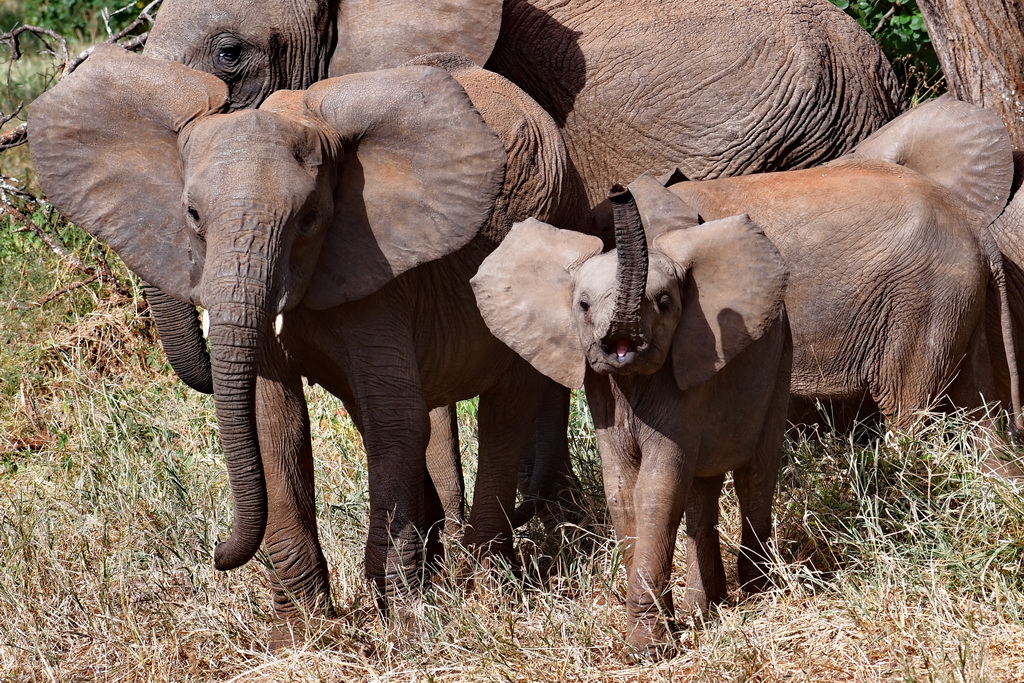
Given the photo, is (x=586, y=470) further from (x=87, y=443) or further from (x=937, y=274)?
(x=87, y=443)

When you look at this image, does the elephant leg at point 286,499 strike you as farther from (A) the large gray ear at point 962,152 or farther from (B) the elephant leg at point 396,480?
(A) the large gray ear at point 962,152

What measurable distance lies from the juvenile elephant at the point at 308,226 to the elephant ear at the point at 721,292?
0.64 meters

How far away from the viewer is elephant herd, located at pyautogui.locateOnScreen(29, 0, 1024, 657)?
3.68 metres

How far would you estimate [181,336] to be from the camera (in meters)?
4.96

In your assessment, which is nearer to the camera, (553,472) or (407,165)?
(407,165)

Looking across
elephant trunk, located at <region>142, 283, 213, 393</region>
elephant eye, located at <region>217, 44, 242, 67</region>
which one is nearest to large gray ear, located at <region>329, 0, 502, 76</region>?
elephant eye, located at <region>217, 44, 242, 67</region>

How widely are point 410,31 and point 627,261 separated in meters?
2.23

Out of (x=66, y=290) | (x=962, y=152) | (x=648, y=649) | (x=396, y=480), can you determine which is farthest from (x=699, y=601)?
(x=66, y=290)

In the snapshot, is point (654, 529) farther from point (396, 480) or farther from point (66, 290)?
point (66, 290)

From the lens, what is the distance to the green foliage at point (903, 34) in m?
7.08

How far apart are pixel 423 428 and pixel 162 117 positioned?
42.3 inches

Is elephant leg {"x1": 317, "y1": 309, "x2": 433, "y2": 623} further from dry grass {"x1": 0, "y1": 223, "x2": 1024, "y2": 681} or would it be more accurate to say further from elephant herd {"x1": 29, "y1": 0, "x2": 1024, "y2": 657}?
dry grass {"x1": 0, "y1": 223, "x2": 1024, "y2": 681}

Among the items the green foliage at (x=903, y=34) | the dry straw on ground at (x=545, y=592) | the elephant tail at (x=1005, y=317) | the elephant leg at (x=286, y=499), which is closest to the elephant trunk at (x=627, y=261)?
the dry straw on ground at (x=545, y=592)

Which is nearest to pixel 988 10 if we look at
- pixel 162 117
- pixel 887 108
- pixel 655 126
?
pixel 887 108
